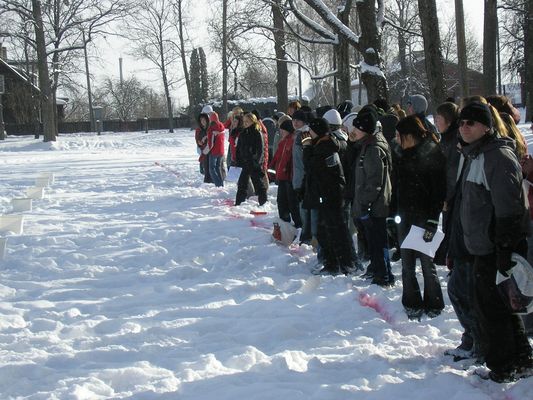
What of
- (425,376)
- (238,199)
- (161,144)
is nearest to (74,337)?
(425,376)

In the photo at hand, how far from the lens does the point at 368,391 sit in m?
4.38

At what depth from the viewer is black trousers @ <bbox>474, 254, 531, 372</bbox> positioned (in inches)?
171

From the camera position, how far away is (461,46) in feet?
46.6

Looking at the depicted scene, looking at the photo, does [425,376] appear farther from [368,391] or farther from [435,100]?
[435,100]

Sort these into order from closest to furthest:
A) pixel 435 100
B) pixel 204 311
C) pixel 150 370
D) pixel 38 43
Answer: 1. pixel 150 370
2. pixel 204 311
3. pixel 435 100
4. pixel 38 43

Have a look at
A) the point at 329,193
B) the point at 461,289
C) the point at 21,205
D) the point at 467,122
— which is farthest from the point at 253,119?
the point at 467,122

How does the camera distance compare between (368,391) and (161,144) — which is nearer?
(368,391)

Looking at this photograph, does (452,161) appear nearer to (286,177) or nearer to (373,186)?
(373,186)

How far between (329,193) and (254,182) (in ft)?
15.4

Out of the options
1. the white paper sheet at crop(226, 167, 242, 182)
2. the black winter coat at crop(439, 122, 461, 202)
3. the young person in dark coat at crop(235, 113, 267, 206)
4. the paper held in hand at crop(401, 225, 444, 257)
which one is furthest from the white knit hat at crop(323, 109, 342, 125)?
the white paper sheet at crop(226, 167, 242, 182)

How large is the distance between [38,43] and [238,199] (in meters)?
26.9

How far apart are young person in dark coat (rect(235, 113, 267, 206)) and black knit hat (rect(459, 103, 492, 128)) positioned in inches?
289

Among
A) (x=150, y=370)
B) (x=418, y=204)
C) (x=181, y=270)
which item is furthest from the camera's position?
(x=181, y=270)

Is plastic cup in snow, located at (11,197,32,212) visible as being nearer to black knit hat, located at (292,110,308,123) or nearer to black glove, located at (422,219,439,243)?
black knit hat, located at (292,110,308,123)
